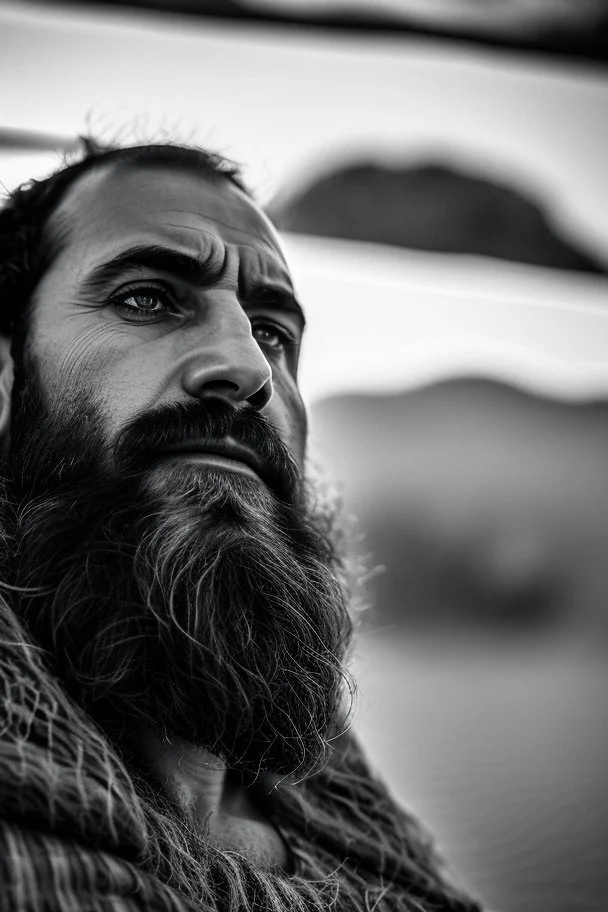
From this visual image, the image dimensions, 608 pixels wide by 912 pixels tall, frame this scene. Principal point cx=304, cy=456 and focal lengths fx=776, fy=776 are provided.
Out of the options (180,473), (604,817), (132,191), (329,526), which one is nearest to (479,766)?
(604,817)

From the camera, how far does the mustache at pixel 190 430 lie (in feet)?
2.62

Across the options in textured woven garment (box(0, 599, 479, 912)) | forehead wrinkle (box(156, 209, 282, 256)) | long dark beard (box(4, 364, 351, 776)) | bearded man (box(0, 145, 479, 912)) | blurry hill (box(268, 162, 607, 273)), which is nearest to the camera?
textured woven garment (box(0, 599, 479, 912))

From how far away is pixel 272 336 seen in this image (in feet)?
3.51

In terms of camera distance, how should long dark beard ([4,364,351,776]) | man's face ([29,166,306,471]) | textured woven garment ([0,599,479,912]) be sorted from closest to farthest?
textured woven garment ([0,599,479,912]) < long dark beard ([4,364,351,776]) < man's face ([29,166,306,471])

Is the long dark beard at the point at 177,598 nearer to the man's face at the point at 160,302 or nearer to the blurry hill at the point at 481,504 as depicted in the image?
the man's face at the point at 160,302

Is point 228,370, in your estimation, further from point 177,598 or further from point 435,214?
point 435,214

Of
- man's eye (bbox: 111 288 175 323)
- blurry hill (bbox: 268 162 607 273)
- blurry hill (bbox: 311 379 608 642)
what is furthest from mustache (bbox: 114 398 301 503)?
blurry hill (bbox: 268 162 607 273)

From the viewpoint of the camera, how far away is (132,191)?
99cm

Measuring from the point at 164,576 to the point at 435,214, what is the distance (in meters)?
1.74

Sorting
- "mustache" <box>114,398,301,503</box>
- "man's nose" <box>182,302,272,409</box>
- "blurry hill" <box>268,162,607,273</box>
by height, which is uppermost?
"blurry hill" <box>268,162,607,273</box>

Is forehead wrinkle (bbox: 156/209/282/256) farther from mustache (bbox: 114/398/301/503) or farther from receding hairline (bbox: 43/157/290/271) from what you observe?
mustache (bbox: 114/398/301/503)

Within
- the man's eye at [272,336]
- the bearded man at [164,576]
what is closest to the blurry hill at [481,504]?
the man's eye at [272,336]

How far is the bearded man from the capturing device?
2.04 ft

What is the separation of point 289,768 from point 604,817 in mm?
1381
